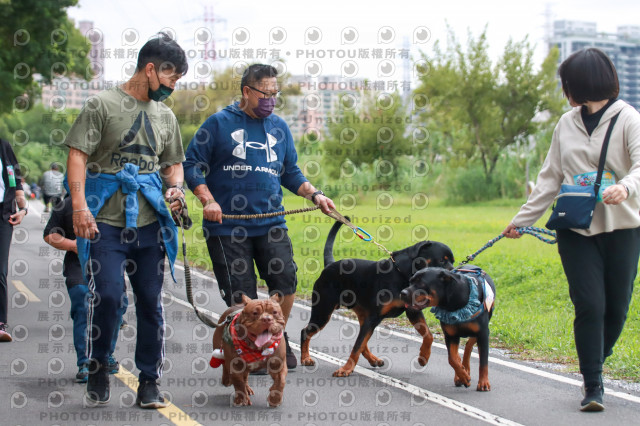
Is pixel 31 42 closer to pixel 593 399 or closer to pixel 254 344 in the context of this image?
pixel 254 344

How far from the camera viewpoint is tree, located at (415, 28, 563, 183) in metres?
37.7

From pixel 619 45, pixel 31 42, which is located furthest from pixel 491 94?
pixel 619 45

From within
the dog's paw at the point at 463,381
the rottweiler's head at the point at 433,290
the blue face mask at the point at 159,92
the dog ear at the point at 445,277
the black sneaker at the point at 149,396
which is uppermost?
the blue face mask at the point at 159,92

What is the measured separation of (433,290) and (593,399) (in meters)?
1.24

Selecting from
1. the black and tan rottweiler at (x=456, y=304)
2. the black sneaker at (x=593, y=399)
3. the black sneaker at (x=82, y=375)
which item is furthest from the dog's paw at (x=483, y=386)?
the black sneaker at (x=82, y=375)

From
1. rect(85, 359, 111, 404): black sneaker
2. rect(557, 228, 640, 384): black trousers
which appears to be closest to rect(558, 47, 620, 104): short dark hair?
rect(557, 228, 640, 384): black trousers

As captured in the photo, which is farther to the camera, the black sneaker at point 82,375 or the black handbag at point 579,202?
the black sneaker at point 82,375

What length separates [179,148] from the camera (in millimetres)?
5766

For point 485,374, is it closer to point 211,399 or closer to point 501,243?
point 211,399

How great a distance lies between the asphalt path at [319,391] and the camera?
5262mm

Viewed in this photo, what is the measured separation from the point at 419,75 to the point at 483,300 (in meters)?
34.2

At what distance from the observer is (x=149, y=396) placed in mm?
5441

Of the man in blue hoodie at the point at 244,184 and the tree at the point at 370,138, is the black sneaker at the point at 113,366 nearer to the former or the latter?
the man in blue hoodie at the point at 244,184

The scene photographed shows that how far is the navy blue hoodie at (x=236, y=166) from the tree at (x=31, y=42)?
1705 centimetres
